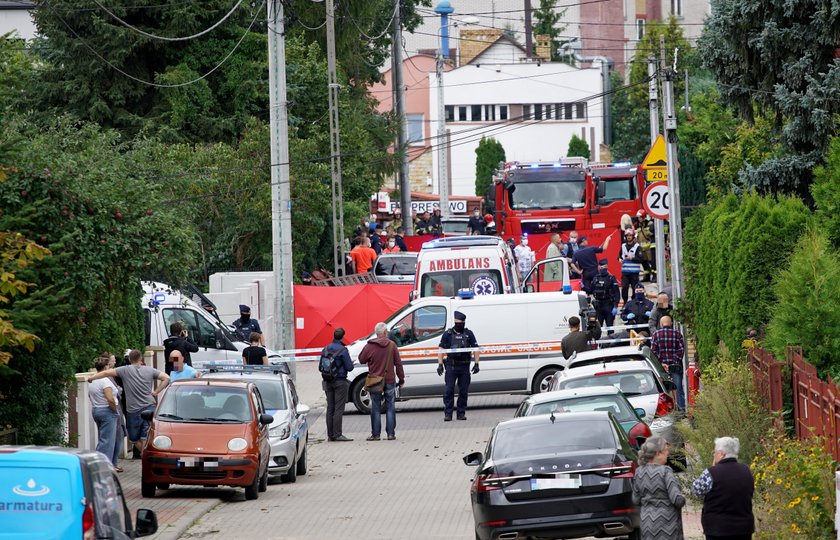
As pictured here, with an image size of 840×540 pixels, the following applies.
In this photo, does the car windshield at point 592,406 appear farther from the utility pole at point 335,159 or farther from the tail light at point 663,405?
the utility pole at point 335,159

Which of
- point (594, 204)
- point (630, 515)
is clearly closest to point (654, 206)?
point (630, 515)

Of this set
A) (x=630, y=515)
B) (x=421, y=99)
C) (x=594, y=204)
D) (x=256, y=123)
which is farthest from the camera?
(x=421, y=99)

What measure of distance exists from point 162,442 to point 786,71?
1264 cm

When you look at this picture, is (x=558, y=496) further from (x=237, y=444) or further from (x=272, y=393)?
(x=272, y=393)

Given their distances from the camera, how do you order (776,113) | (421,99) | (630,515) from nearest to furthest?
(630,515) < (776,113) < (421,99)

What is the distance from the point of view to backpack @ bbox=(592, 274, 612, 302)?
31.2 metres

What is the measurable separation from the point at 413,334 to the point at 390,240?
22.6m

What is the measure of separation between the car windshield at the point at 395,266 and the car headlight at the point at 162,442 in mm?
24222

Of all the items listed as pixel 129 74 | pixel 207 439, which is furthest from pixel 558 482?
pixel 129 74

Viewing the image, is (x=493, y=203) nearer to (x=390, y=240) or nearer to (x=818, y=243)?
(x=390, y=240)

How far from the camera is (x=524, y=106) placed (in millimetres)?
97750

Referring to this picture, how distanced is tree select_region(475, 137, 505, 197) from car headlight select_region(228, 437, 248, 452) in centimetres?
7628

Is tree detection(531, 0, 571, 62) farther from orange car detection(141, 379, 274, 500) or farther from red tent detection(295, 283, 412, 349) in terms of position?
orange car detection(141, 379, 274, 500)

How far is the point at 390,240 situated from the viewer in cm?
4891
